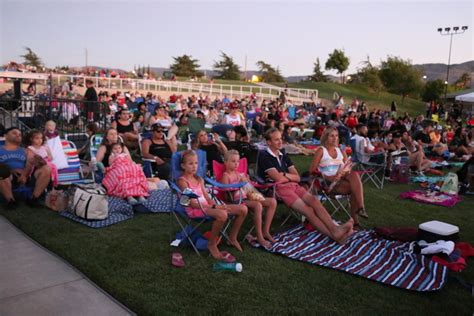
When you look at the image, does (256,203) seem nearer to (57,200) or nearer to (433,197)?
(57,200)

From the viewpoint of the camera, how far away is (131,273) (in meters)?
3.73

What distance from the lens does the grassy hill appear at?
42.1 metres

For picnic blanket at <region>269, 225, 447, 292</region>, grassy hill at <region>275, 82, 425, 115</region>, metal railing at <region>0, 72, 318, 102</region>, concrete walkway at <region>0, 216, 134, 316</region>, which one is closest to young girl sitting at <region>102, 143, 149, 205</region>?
concrete walkway at <region>0, 216, 134, 316</region>

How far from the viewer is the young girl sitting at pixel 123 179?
5.97 metres

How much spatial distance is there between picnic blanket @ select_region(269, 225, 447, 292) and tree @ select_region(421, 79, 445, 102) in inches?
2000

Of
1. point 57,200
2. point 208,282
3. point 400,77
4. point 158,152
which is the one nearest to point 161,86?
point 158,152

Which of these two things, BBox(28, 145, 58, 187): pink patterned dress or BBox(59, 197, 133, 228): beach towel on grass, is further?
BBox(28, 145, 58, 187): pink patterned dress

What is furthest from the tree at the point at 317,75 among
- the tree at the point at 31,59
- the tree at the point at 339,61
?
the tree at the point at 31,59

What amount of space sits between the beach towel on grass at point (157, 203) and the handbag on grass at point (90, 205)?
0.59 m

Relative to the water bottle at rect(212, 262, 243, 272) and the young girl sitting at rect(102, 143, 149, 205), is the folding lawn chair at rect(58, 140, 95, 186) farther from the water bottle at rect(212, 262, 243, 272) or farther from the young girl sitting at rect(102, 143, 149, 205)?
the water bottle at rect(212, 262, 243, 272)

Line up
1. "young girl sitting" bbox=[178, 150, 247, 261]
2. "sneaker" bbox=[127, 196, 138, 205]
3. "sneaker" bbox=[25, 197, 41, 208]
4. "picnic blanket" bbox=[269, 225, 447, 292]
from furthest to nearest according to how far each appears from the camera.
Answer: "sneaker" bbox=[127, 196, 138, 205]
"sneaker" bbox=[25, 197, 41, 208]
"young girl sitting" bbox=[178, 150, 247, 261]
"picnic blanket" bbox=[269, 225, 447, 292]

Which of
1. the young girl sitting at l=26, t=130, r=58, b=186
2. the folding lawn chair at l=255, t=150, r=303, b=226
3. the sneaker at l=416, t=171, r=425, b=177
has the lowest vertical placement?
the sneaker at l=416, t=171, r=425, b=177

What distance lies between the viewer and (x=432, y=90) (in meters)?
51.2

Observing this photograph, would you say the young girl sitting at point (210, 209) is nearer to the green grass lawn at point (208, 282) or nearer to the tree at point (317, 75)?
the green grass lawn at point (208, 282)
